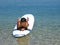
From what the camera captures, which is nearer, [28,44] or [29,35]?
[28,44]

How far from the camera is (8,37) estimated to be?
11.0 metres

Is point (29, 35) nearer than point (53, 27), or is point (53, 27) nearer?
point (29, 35)

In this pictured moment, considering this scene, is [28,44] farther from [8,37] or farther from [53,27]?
[53,27]

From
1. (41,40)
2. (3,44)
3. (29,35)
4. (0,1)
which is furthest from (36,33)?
(0,1)

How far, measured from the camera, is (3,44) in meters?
9.79

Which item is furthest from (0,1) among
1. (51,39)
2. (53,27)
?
(51,39)

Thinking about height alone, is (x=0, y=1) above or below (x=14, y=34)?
above

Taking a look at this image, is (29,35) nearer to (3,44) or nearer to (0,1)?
(3,44)

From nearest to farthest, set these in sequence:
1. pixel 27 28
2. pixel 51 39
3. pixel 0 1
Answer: pixel 51 39 → pixel 27 28 → pixel 0 1

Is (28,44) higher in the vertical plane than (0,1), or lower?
lower

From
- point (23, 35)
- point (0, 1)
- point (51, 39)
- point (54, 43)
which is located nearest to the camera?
point (54, 43)

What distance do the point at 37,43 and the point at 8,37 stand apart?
1.71 m

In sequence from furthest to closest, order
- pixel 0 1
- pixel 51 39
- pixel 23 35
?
1. pixel 0 1
2. pixel 23 35
3. pixel 51 39

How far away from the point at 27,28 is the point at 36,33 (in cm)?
63
